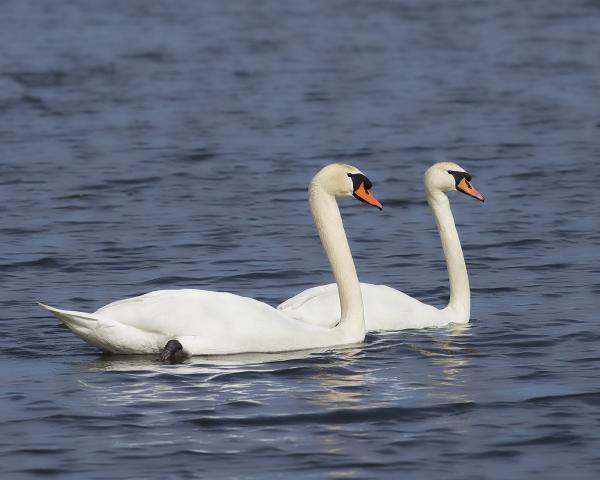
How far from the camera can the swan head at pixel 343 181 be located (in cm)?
1207

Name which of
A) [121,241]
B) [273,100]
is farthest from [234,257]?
[273,100]

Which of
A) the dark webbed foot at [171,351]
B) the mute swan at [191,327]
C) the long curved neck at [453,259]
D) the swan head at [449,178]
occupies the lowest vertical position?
the dark webbed foot at [171,351]

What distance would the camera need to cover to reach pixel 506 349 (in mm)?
11977

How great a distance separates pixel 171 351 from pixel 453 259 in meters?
3.26

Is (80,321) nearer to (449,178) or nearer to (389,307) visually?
(389,307)

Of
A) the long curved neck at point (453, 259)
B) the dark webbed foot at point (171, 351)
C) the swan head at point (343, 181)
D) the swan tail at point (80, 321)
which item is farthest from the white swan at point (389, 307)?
the swan tail at point (80, 321)

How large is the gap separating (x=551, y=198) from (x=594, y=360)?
7.32 metres

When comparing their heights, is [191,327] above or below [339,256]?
below

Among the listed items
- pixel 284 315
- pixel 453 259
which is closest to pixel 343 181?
pixel 284 315

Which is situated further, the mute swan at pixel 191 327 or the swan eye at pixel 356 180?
the swan eye at pixel 356 180

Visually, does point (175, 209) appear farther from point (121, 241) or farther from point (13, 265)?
point (13, 265)

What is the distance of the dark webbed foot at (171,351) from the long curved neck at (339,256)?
1.28 m

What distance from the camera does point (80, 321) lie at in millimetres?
11164

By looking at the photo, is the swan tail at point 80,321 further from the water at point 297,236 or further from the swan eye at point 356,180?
the swan eye at point 356,180
